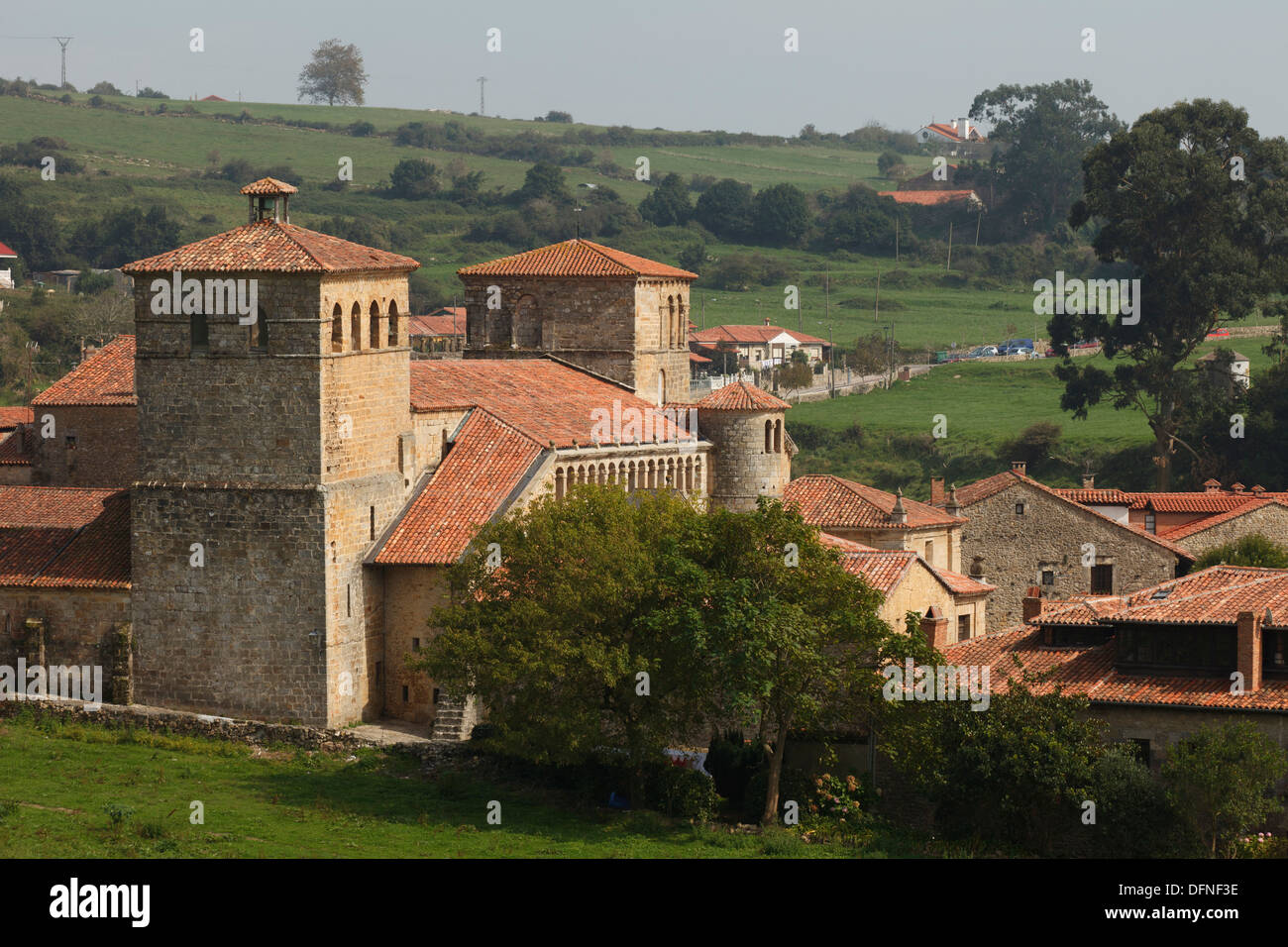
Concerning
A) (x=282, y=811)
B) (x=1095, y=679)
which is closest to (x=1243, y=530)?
Answer: (x=1095, y=679)

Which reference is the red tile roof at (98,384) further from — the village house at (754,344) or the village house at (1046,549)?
the village house at (754,344)

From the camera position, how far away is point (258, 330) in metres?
51.5

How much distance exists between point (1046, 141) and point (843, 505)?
121755 millimetres

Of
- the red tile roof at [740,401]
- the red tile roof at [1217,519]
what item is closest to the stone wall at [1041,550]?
the red tile roof at [1217,519]

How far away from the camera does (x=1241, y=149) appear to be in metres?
98.1

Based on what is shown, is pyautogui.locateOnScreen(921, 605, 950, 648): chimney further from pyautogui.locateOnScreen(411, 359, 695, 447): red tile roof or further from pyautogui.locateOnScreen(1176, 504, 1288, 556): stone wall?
pyautogui.locateOnScreen(1176, 504, 1288, 556): stone wall

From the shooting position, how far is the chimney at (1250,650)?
46.1 metres

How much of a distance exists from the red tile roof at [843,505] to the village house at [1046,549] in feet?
22.0

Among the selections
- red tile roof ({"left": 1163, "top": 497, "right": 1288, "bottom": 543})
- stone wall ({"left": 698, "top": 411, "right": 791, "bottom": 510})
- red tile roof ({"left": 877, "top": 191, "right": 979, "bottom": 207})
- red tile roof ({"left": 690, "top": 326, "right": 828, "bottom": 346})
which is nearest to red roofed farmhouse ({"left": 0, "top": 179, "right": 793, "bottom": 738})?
stone wall ({"left": 698, "top": 411, "right": 791, "bottom": 510})

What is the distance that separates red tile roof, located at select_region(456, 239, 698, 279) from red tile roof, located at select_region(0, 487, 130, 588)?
16.0 metres

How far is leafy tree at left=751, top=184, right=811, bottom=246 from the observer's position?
584 feet

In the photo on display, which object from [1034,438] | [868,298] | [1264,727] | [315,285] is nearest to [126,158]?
[868,298]
